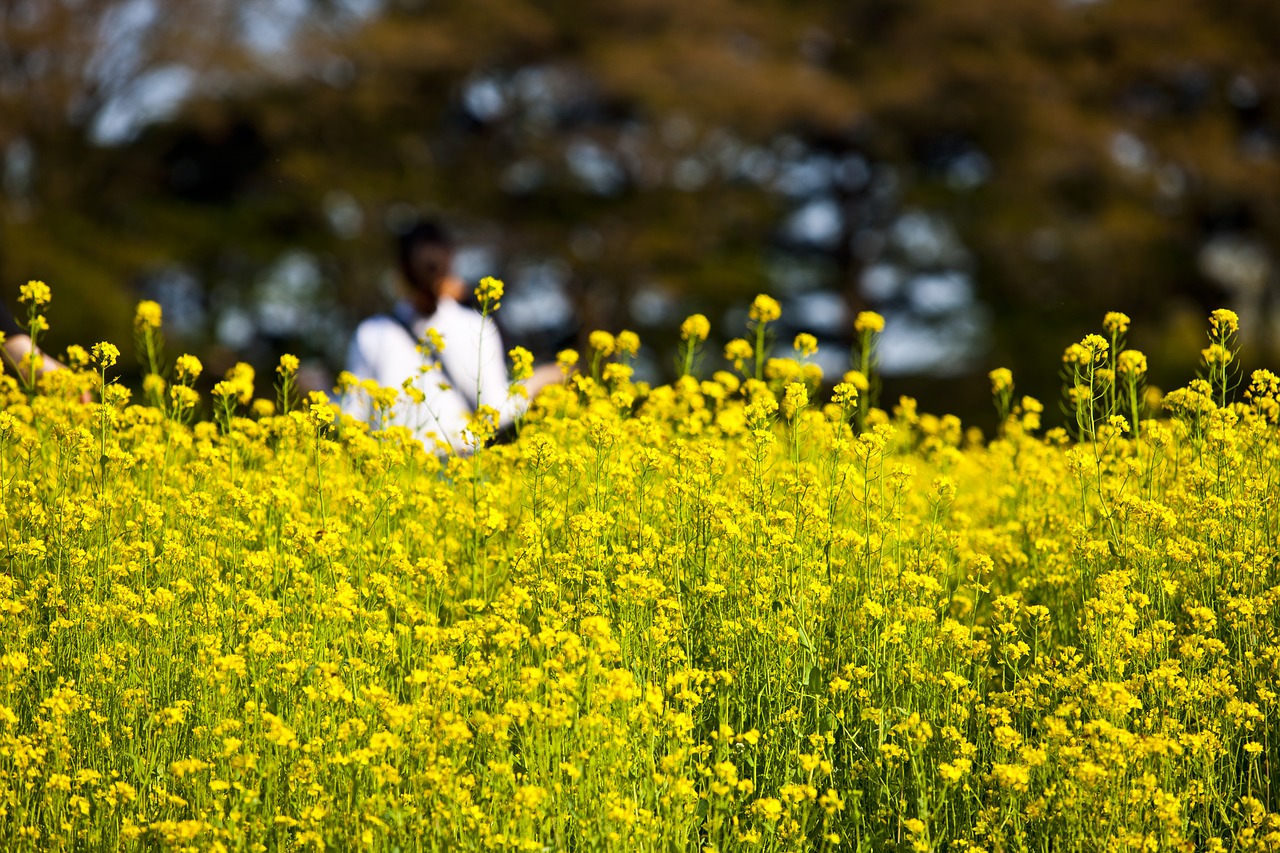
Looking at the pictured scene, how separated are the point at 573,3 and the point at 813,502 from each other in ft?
66.9

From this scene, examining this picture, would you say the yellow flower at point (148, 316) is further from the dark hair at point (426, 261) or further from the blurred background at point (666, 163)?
the blurred background at point (666, 163)

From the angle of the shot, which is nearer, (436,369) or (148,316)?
(148,316)

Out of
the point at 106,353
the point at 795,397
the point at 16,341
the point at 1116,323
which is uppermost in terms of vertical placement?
the point at 16,341

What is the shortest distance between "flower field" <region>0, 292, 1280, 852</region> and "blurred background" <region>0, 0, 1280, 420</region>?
55.1 ft

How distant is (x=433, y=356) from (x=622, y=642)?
2457 millimetres

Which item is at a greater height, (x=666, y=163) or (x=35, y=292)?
(x=666, y=163)

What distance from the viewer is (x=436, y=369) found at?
6773 millimetres

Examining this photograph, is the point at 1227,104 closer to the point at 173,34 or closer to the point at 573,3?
the point at 573,3

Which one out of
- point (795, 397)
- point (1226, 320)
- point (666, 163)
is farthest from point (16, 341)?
point (666, 163)

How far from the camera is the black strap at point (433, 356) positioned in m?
6.76

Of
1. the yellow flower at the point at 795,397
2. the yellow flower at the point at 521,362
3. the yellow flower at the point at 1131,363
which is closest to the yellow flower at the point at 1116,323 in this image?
the yellow flower at the point at 1131,363

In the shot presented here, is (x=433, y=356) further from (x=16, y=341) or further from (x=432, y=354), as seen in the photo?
(x=16, y=341)

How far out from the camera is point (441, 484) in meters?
5.74

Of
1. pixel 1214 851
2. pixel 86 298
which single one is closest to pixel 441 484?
pixel 1214 851
